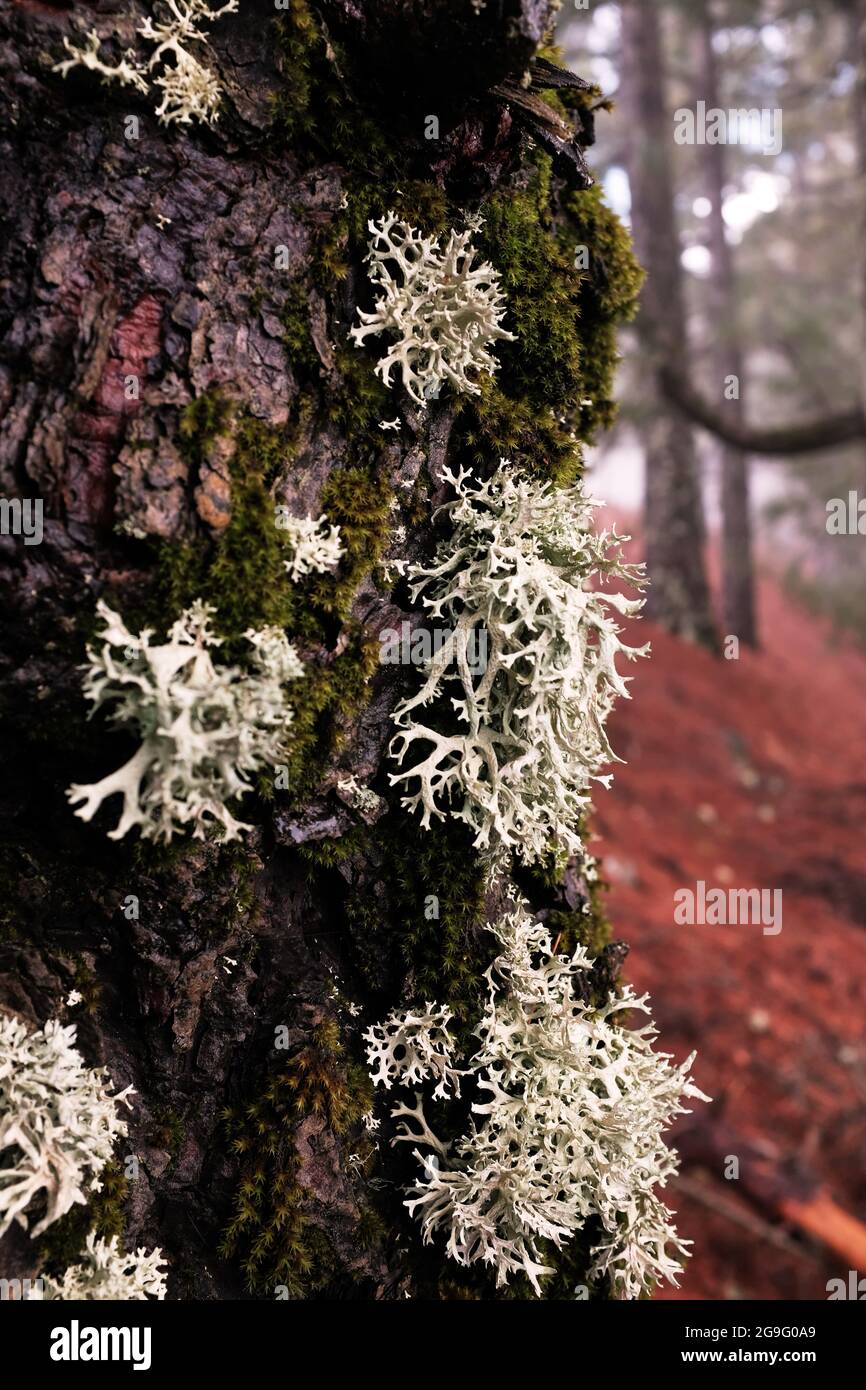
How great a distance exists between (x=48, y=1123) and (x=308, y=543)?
102 centimetres

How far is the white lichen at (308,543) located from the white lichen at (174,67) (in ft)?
2.02

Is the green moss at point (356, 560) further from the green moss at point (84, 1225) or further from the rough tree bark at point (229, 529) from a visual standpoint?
the green moss at point (84, 1225)

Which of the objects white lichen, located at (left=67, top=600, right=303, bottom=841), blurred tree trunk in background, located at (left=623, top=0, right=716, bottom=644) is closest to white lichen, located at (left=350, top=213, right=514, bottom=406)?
white lichen, located at (left=67, top=600, right=303, bottom=841)

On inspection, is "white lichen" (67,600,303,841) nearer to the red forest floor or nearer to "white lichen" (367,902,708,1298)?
"white lichen" (367,902,708,1298)

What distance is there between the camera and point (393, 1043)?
5.72ft

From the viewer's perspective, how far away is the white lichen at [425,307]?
63.5 inches

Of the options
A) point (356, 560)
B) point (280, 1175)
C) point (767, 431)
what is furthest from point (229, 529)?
point (767, 431)

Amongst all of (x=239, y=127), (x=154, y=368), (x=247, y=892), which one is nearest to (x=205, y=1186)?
(x=247, y=892)

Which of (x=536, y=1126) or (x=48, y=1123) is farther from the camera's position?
(x=536, y=1126)

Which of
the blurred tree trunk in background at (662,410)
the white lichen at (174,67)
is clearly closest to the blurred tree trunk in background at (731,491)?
the blurred tree trunk in background at (662,410)

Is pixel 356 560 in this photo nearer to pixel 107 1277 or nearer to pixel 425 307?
pixel 425 307

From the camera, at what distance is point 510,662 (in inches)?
66.4
